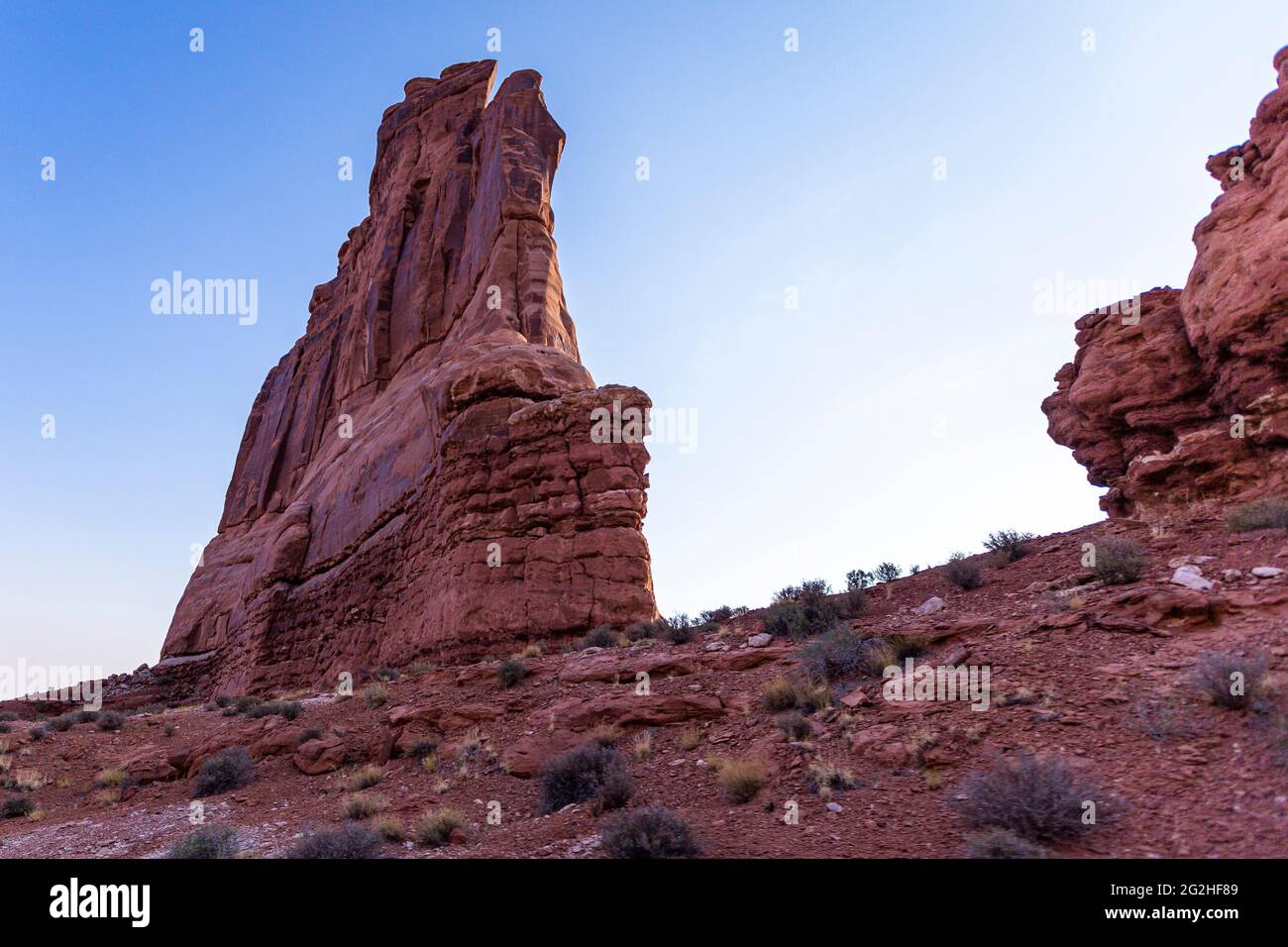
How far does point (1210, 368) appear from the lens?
1592 centimetres

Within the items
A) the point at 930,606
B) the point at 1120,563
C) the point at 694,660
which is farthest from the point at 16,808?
the point at 1120,563

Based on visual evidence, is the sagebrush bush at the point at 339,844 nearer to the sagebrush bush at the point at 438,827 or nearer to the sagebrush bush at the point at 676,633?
the sagebrush bush at the point at 438,827

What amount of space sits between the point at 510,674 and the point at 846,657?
18.8ft

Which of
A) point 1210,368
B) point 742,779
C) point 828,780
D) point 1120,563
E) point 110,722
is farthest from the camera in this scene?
point 1210,368

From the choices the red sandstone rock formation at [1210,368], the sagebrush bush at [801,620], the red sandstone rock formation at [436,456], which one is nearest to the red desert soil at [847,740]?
the sagebrush bush at [801,620]

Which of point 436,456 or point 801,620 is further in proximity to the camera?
point 436,456

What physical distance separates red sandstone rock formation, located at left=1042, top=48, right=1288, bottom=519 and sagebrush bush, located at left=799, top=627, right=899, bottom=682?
24.4 ft

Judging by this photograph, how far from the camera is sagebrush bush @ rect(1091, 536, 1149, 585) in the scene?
28.6 feet

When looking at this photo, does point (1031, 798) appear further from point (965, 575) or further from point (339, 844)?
point (965, 575)

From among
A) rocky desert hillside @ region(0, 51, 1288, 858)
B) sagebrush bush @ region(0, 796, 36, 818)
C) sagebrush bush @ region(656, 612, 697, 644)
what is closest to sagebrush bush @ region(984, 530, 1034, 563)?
rocky desert hillside @ region(0, 51, 1288, 858)

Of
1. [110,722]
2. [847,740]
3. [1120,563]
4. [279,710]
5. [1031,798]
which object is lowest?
[110,722]

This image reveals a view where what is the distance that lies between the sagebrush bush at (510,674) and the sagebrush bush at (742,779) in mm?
5631

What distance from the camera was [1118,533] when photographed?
1127 cm

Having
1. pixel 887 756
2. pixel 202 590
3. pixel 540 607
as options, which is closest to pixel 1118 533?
pixel 887 756
